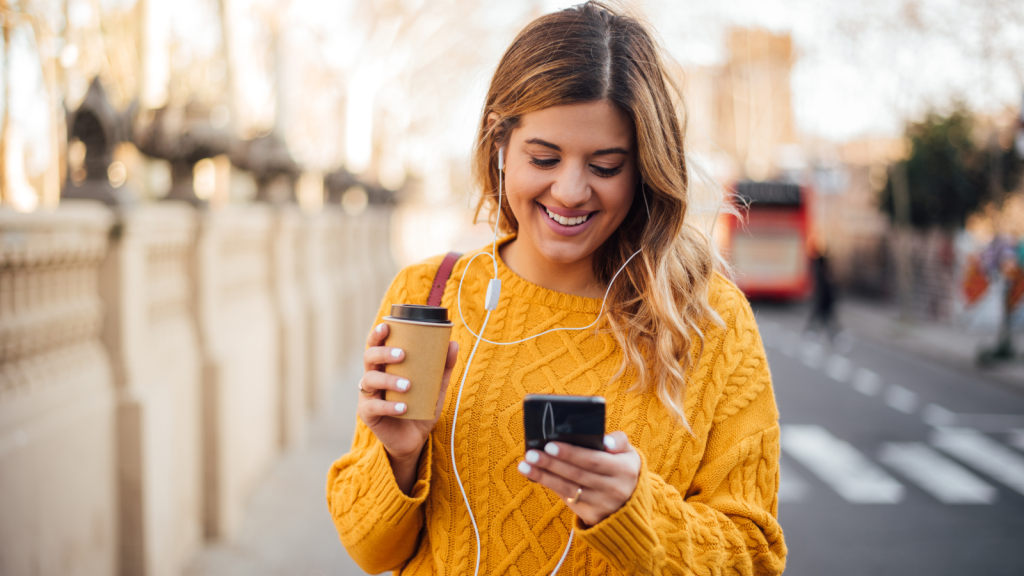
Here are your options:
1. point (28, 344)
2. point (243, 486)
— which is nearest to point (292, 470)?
point (243, 486)

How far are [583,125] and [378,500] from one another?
3.11ft

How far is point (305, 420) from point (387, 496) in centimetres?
841

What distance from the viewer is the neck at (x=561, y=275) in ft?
6.93

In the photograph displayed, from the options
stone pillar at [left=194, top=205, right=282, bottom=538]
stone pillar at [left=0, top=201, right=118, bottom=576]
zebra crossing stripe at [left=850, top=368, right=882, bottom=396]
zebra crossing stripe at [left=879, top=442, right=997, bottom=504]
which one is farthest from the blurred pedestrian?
stone pillar at [left=0, top=201, right=118, bottom=576]

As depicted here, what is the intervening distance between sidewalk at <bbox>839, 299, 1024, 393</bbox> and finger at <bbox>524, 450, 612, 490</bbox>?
44.5 ft

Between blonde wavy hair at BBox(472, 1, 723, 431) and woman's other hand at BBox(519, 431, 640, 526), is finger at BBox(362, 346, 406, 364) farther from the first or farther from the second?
blonde wavy hair at BBox(472, 1, 723, 431)

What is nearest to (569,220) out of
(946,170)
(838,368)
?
(838,368)

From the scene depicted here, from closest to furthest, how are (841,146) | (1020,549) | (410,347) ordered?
1. (410,347)
2. (1020,549)
3. (841,146)

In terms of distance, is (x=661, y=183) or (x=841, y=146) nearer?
(x=661, y=183)

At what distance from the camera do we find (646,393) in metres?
1.94

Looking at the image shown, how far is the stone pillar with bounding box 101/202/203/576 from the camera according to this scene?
4.31 m

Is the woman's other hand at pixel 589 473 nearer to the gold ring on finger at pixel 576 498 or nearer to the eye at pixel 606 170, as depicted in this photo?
the gold ring on finger at pixel 576 498

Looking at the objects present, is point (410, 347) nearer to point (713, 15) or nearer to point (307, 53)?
point (307, 53)

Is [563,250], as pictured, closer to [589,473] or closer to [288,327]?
[589,473]
